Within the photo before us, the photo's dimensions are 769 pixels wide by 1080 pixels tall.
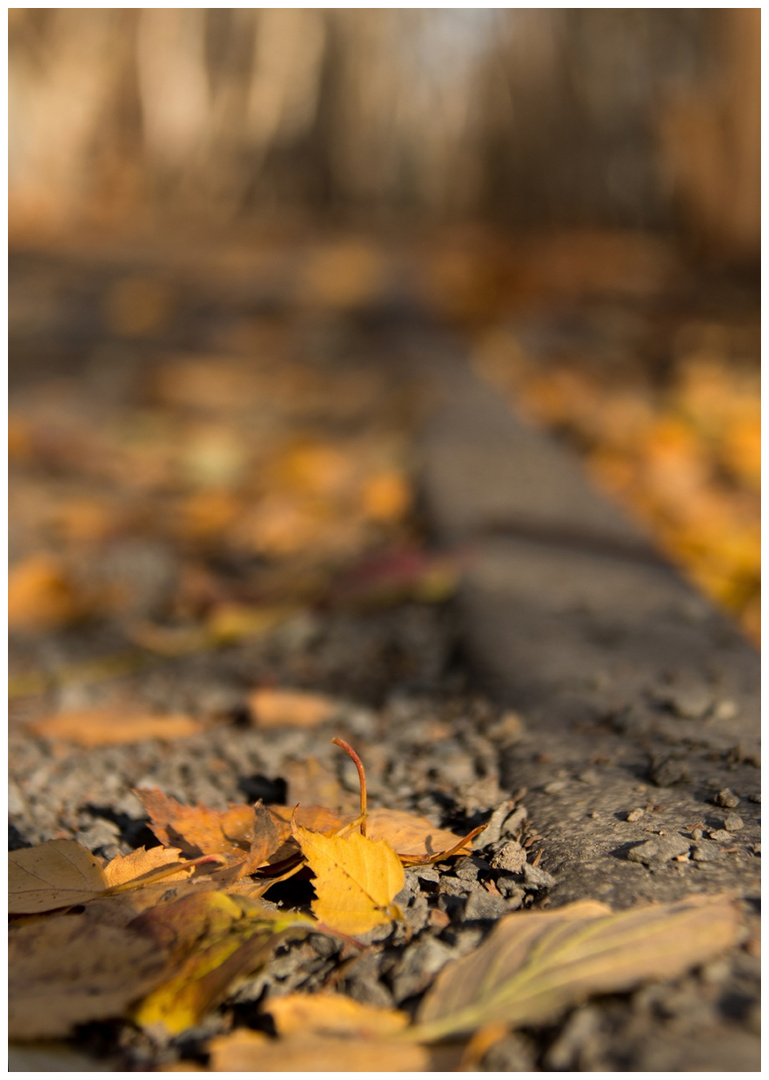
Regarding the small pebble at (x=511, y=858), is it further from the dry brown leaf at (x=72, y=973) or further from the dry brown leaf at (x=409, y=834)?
the dry brown leaf at (x=72, y=973)

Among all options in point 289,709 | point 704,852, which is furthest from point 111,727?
point 704,852

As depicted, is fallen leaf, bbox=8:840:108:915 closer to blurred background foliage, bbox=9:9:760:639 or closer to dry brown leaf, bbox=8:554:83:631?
dry brown leaf, bbox=8:554:83:631

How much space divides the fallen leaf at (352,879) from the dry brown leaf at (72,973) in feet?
0.37

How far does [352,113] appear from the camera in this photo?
529cm

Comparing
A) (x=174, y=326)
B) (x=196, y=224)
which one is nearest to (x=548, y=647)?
(x=174, y=326)

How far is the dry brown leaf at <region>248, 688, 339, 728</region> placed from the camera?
0.97 meters

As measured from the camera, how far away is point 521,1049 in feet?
1.60

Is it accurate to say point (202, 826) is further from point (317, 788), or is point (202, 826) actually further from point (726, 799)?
point (726, 799)

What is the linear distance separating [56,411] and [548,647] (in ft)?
5.49

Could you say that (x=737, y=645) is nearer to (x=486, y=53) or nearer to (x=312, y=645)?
(x=312, y=645)

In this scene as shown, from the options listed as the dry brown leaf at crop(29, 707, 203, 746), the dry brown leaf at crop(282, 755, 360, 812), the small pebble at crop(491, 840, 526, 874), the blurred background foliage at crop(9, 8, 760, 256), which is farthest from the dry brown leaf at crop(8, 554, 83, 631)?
the blurred background foliage at crop(9, 8, 760, 256)

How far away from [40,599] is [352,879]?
91cm

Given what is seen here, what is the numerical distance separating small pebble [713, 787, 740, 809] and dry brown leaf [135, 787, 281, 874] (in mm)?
342

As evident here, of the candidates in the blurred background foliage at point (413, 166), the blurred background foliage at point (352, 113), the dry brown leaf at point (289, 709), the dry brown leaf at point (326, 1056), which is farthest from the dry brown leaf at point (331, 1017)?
the blurred background foliage at point (352, 113)
